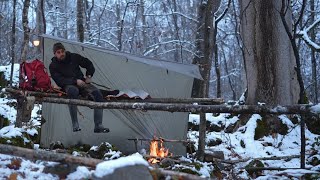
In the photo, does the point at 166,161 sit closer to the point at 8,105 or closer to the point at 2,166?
the point at 2,166

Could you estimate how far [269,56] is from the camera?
330 inches

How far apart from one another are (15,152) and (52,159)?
34cm

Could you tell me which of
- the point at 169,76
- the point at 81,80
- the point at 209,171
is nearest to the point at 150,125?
the point at 169,76

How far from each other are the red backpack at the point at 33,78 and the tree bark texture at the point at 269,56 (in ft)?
15.2

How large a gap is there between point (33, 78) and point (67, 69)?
688 millimetres

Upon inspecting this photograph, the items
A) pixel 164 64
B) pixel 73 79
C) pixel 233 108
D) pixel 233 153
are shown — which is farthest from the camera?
pixel 164 64

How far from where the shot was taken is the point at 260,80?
28.0ft

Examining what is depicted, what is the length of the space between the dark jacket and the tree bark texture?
3864 mm

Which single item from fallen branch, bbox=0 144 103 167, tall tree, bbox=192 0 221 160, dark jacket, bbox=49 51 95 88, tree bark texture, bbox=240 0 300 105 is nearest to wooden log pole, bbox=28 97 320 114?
dark jacket, bbox=49 51 95 88

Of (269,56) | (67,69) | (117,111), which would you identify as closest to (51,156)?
(67,69)

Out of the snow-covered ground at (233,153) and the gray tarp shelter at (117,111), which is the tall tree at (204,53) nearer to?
the snow-covered ground at (233,153)

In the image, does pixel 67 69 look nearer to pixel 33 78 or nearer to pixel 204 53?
pixel 33 78

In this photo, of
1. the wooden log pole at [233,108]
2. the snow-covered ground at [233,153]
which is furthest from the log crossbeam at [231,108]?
the snow-covered ground at [233,153]

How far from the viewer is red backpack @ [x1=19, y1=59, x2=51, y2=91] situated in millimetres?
6418
